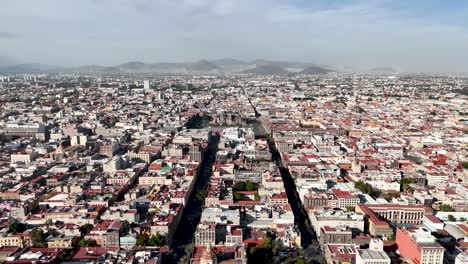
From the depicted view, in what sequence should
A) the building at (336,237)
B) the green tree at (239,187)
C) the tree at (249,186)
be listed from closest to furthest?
1. the building at (336,237)
2. the green tree at (239,187)
3. the tree at (249,186)

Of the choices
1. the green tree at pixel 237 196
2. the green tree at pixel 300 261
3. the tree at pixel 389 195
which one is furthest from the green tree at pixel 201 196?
the tree at pixel 389 195

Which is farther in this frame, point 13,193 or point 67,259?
point 13,193

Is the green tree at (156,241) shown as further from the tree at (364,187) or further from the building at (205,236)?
the tree at (364,187)

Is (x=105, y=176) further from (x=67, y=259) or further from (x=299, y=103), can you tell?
(x=299, y=103)

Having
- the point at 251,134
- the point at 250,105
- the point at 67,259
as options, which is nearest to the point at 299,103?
the point at 250,105

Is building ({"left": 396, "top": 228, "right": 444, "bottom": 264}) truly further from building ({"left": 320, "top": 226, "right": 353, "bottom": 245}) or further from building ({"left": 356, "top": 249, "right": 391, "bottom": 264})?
building ({"left": 320, "top": 226, "right": 353, "bottom": 245})
